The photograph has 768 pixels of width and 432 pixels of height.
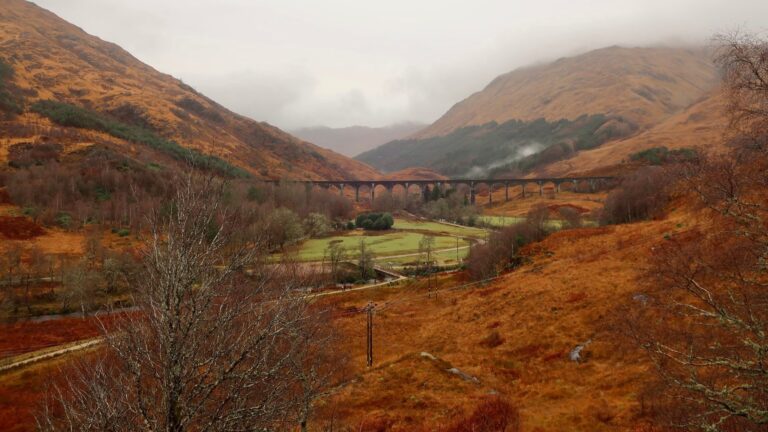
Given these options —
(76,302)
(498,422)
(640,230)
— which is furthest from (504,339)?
(76,302)

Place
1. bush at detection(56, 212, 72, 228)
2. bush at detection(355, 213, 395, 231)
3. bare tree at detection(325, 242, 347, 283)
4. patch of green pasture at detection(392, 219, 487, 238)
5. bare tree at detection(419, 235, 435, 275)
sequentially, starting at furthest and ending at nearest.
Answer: bush at detection(355, 213, 395, 231), patch of green pasture at detection(392, 219, 487, 238), bush at detection(56, 212, 72, 228), bare tree at detection(419, 235, 435, 275), bare tree at detection(325, 242, 347, 283)

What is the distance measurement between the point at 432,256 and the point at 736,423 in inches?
3038

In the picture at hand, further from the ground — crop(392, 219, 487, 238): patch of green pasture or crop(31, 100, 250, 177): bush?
crop(31, 100, 250, 177): bush

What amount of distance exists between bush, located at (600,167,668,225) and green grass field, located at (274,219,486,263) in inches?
1176

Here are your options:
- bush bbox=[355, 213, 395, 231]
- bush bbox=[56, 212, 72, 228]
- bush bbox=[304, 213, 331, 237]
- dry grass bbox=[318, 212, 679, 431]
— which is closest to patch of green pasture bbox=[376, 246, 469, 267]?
dry grass bbox=[318, 212, 679, 431]

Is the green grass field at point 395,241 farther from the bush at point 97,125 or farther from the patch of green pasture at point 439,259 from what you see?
the bush at point 97,125

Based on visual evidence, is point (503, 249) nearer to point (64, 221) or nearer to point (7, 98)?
point (64, 221)

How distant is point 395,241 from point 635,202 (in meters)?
53.8

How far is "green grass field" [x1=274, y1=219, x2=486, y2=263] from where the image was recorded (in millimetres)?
89125

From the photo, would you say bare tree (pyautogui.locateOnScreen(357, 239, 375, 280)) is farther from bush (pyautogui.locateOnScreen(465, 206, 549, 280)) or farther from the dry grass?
the dry grass

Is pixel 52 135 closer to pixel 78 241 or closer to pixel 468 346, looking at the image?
pixel 78 241

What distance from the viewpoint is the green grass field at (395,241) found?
3509 inches

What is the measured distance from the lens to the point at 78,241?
85.9 meters

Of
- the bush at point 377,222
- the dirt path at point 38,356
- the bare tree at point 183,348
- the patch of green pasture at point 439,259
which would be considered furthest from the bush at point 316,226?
the bare tree at point 183,348
